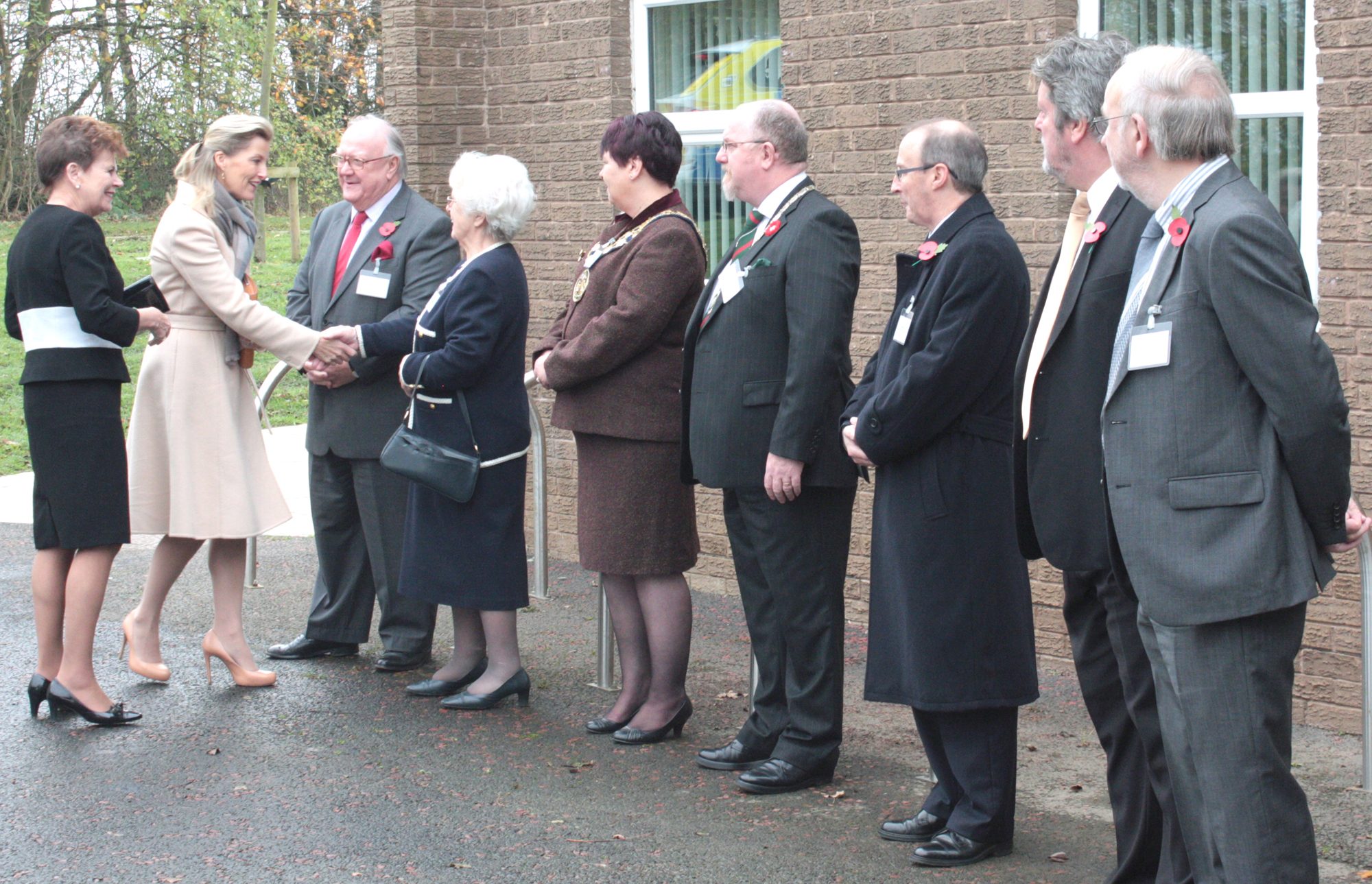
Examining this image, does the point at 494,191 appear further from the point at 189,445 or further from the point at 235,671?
the point at 235,671

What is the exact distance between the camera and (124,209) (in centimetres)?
2302

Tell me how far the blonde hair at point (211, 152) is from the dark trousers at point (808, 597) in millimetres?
2497

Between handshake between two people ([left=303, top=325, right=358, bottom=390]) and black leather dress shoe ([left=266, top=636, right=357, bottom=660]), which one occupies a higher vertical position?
handshake between two people ([left=303, top=325, right=358, bottom=390])

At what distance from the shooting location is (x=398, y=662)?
6039 mm

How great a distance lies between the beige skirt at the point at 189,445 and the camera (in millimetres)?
5590

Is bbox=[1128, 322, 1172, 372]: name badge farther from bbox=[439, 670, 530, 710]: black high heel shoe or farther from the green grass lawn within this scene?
the green grass lawn

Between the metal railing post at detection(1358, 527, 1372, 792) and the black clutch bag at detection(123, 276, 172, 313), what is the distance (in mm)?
4302

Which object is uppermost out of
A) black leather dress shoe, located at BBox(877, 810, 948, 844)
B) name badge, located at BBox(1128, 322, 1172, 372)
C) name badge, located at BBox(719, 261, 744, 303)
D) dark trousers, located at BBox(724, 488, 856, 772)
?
name badge, located at BBox(719, 261, 744, 303)

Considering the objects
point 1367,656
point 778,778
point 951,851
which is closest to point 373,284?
point 778,778

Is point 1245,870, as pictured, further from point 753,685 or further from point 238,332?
point 238,332

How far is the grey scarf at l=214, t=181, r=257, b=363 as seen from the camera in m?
5.69

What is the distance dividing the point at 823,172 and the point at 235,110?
1510cm

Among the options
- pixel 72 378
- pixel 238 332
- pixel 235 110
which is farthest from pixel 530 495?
pixel 235 110

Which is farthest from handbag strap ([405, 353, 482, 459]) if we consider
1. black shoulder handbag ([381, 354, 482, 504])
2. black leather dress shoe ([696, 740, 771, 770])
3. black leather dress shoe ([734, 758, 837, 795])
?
black leather dress shoe ([734, 758, 837, 795])
